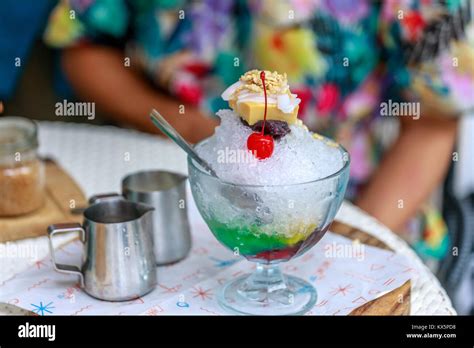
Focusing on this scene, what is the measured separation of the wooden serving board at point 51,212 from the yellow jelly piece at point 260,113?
0.33 metres

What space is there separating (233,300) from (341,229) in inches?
8.2

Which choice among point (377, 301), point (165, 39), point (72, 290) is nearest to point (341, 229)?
point (377, 301)

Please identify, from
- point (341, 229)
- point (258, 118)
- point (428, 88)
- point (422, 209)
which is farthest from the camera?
point (422, 209)

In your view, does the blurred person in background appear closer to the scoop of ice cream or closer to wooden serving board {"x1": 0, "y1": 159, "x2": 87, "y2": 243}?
wooden serving board {"x1": 0, "y1": 159, "x2": 87, "y2": 243}

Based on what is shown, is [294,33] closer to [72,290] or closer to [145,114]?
[145,114]

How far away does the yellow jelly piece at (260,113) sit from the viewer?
28.7 inches

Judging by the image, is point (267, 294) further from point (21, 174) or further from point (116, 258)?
point (21, 174)

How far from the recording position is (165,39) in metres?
1.39

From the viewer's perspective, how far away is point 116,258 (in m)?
0.78

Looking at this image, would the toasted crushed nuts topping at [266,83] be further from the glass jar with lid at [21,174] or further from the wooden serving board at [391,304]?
the glass jar with lid at [21,174]

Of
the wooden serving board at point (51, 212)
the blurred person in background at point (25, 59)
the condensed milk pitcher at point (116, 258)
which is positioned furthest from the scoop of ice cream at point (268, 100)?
the blurred person in background at point (25, 59)

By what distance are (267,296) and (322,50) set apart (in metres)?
0.58

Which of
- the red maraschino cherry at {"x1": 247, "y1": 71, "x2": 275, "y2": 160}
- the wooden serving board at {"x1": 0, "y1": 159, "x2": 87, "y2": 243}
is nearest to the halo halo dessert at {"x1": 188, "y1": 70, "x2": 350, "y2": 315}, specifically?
the red maraschino cherry at {"x1": 247, "y1": 71, "x2": 275, "y2": 160}

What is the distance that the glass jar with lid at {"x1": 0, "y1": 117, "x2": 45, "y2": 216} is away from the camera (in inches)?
39.2
